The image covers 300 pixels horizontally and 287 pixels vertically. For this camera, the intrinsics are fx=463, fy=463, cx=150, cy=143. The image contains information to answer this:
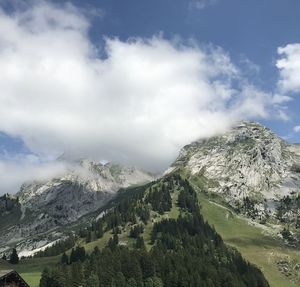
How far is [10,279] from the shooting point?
3238 inches

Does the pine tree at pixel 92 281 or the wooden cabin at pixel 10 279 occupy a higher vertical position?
the wooden cabin at pixel 10 279

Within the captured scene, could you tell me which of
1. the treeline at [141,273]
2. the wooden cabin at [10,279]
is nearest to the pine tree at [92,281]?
the treeline at [141,273]

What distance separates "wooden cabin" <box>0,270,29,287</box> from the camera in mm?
80188

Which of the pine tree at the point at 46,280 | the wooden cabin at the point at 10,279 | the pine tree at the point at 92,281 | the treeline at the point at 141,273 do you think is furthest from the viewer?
the treeline at the point at 141,273

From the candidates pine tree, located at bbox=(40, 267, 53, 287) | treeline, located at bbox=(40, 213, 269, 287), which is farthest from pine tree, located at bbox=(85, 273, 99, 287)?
pine tree, located at bbox=(40, 267, 53, 287)

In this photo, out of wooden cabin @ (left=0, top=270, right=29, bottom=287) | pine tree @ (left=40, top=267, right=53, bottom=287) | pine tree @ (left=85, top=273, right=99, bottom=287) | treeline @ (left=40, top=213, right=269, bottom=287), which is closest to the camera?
wooden cabin @ (left=0, top=270, right=29, bottom=287)

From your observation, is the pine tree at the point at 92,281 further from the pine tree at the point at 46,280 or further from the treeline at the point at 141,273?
the pine tree at the point at 46,280

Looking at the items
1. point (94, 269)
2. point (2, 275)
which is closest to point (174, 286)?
point (94, 269)

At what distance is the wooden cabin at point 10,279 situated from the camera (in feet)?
263

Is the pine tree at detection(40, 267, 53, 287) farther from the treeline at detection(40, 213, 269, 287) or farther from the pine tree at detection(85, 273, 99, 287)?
the pine tree at detection(85, 273, 99, 287)

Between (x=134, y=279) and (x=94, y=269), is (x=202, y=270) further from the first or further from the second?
(x=94, y=269)

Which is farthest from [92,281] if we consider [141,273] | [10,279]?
[10,279]

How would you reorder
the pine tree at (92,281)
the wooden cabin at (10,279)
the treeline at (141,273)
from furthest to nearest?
the treeline at (141,273) < the pine tree at (92,281) < the wooden cabin at (10,279)

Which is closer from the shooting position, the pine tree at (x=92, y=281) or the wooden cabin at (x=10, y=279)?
the wooden cabin at (x=10, y=279)
